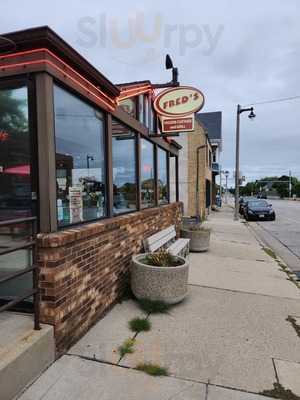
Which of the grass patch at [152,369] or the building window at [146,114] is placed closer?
the grass patch at [152,369]

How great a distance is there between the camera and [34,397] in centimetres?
246

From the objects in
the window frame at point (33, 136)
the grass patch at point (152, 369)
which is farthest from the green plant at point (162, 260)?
the window frame at point (33, 136)

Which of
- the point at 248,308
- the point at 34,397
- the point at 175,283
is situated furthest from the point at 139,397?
the point at 248,308

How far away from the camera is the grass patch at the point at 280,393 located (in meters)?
2.57

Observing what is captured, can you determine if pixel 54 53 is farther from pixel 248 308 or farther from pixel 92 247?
pixel 248 308

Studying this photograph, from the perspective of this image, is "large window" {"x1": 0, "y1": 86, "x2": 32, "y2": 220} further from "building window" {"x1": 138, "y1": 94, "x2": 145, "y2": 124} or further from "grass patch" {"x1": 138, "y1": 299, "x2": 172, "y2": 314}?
"building window" {"x1": 138, "y1": 94, "x2": 145, "y2": 124}

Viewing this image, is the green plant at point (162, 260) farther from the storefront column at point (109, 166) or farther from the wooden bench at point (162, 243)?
the storefront column at point (109, 166)

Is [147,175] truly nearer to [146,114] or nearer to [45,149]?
[146,114]

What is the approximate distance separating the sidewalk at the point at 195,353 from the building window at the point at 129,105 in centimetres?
302

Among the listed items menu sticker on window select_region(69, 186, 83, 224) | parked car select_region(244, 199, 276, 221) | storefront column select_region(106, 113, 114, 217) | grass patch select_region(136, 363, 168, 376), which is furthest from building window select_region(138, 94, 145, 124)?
parked car select_region(244, 199, 276, 221)

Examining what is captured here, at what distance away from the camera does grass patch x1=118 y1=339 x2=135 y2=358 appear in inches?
124

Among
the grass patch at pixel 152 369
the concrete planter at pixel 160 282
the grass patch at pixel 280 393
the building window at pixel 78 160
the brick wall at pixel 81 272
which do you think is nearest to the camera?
the grass patch at pixel 280 393

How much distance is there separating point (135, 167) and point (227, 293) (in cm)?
263

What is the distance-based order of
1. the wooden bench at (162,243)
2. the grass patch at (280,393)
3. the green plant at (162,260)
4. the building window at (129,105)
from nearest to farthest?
the grass patch at (280,393) < the green plant at (162,260) < the building window at (129,105) < the wooden bench at (162,243)
